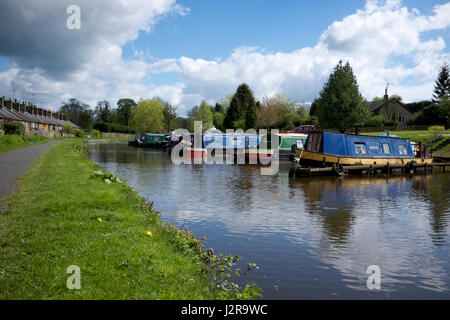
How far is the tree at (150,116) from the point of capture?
3314 inches

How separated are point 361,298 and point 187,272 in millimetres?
2566

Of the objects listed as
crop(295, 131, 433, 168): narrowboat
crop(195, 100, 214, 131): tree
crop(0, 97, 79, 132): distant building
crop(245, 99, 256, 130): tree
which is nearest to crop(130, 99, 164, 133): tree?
crop(195, 100, 214, 131): tree

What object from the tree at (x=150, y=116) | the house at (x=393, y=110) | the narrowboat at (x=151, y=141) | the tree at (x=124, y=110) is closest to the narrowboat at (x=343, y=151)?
the narrowboat at (x=151, y=141)

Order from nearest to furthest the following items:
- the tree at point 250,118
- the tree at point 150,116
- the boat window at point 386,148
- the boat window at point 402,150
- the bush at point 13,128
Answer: the boat window at point 386,148
the boat window at point 402,150
the bush at point 13,128
the tree at point 250,118
the tree at point 150,116

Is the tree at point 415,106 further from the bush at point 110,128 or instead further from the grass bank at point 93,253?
the grass bank at point 93,253

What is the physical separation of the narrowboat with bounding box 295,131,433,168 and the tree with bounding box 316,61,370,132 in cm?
2105

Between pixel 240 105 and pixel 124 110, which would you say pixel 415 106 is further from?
pixel 124 110

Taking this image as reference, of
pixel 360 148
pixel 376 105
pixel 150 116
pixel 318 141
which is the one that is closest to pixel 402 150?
pixel 360 148

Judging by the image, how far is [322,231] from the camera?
849 cm

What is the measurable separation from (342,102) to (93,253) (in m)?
43.9

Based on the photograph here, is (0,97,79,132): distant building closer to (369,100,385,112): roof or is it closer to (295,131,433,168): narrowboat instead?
(295,131,433,168): narrowboat

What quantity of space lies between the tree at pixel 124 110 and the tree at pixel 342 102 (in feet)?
243

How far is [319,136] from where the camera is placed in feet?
68.2
